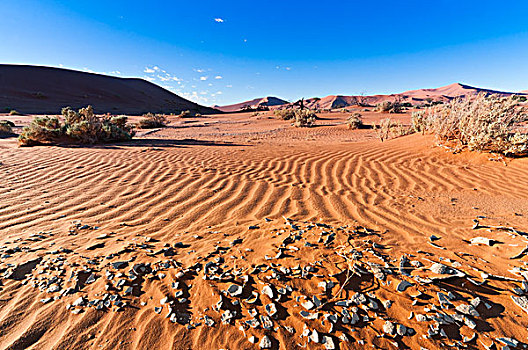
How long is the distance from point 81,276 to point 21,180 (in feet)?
11.6

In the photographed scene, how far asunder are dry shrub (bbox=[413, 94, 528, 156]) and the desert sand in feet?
4.16

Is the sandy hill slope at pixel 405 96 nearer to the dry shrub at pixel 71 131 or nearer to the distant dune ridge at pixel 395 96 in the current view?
the distant dune ridge at pixel 395 96

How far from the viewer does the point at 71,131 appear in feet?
27.6

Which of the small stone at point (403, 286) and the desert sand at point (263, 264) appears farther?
the small stone at point (403, 286)

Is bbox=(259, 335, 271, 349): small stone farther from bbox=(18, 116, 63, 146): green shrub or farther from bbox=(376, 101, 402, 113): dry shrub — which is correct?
bbox=(376, 101, 402, 113): dry shrub

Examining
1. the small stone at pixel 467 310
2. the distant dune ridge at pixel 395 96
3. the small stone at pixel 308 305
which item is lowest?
the small stone at pixel 308 305

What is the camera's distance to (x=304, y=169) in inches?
196

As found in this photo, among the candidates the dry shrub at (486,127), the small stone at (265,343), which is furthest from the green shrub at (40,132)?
the dry shrub at (486,127)

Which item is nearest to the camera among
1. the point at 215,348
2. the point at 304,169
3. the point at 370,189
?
the point at 215,348

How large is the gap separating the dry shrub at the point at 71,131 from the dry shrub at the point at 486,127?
10.5m

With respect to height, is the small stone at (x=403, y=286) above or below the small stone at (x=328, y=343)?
above

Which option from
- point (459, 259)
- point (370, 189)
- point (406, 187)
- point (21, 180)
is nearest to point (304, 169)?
point (370, 189)

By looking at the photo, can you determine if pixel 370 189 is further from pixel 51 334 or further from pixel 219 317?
pixel 51 334

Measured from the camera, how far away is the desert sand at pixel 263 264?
1.44 meters
